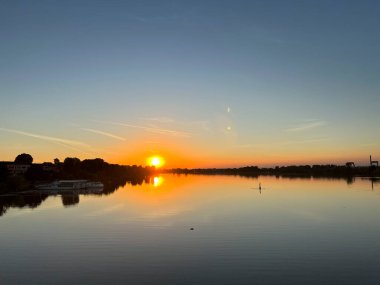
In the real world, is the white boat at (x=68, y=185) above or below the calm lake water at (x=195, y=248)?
above

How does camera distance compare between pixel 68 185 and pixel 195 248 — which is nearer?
pixel 195 248

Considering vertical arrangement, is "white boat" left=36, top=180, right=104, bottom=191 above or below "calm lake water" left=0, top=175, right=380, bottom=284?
above

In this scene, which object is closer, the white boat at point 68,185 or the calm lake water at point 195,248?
the calm lake water at point 195,248

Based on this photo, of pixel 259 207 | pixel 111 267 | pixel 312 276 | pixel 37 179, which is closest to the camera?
pixel 312 276

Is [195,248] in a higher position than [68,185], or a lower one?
lower

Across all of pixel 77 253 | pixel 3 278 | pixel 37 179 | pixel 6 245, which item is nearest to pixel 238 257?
pixel 77 253

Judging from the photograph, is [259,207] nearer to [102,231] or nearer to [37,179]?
[102,231]

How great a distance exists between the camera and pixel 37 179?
198500mm

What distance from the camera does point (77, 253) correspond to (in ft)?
142

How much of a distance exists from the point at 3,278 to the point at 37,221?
131 ft

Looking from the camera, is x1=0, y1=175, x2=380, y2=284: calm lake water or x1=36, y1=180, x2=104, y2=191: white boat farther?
x1=36, y1=180, x2=104, y2=191: white boat

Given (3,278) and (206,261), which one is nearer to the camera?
(3,278)

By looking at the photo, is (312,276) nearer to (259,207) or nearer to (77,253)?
(77,253)

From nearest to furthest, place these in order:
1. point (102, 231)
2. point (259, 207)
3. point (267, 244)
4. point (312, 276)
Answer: point (312, 276), point (267, 244), point (102, 231), point (259, 207)
